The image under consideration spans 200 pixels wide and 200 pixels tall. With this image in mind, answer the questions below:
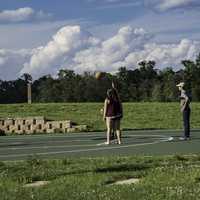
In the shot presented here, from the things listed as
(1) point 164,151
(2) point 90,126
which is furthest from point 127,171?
(2) point 90,126

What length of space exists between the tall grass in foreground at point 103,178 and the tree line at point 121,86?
5326cm

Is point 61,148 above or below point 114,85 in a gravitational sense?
below

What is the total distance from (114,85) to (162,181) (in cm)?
1045

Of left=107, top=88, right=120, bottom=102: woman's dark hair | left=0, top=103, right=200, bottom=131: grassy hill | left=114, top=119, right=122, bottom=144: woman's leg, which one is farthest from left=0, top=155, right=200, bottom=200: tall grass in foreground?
left=0, top=103, right=200, bottom=131: grassy hill

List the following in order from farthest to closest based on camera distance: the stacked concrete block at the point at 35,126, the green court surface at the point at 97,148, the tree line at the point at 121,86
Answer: the tree line at the point at 121,86
the stacked concrete block at the point at 35,126
the green court surface at the point at 97,148

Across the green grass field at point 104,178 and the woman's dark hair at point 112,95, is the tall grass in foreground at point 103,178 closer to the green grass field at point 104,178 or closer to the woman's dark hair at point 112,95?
the green grass field at point 104,178

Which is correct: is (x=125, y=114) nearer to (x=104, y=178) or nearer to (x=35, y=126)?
(x=35, y=126)

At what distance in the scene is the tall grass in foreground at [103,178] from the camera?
10148mm

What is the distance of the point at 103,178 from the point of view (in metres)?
11.7

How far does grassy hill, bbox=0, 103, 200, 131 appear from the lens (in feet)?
110

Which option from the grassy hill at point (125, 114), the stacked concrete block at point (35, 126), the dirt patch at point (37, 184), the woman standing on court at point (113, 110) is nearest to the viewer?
the dirt patch at point (37, 184)

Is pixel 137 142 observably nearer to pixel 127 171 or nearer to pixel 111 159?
pixel 111 159

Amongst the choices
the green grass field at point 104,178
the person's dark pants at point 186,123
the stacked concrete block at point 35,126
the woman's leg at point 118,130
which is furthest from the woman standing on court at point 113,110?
the stacked concrete block at point 35,126

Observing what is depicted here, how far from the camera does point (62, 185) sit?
11258 mm
